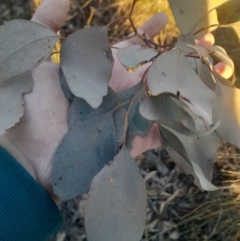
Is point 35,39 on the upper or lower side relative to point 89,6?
upper

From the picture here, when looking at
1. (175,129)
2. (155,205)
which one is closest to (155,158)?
(155,205)

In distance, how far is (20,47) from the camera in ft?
2.63

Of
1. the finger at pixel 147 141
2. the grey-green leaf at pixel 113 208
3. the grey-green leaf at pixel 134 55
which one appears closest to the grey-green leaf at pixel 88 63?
the grey-green leaf at pixel 134 55

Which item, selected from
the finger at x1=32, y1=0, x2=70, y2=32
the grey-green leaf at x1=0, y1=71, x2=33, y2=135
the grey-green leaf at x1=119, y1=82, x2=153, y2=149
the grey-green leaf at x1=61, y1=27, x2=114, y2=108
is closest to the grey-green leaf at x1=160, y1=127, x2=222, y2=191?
the grey-green leaf at x1=119, y1=82, x2=153, y2=149

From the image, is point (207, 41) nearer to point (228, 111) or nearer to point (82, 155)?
point (228, 111)

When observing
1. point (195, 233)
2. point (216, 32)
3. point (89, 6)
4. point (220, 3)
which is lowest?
point (195, 233)

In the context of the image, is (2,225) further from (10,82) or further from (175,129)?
(175,129)

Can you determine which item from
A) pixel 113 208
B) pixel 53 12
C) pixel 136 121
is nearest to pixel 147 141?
pixel 136 121

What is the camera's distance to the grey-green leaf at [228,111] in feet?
2.59

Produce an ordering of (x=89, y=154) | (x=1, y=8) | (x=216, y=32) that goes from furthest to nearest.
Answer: (x=1, y=8), (x=216, y=32), (x=89, y=154)

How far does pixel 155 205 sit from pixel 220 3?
85 centimetres

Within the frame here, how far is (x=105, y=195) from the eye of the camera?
80cm

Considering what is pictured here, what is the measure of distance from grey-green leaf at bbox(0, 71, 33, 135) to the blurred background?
608 millimetres

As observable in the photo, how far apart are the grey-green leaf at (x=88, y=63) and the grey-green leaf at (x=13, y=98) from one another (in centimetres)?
9
